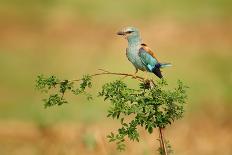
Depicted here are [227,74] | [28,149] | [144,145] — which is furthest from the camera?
[227,74]

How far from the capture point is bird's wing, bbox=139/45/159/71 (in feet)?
11.4

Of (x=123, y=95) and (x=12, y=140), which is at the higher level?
(x=12, y=140)

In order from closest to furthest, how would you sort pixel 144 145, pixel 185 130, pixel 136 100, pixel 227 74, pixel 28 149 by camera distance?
pixel 136 100 < pixel 144 145 < pixel 28 149 < pixel 185 130 < pixel 227 74

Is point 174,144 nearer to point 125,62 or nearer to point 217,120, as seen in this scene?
point 217,120

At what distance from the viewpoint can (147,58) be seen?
348cm

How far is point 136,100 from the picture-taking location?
3.36m

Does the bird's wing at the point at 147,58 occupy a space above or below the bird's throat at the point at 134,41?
below

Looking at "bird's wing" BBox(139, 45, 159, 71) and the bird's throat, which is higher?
the bird's throat

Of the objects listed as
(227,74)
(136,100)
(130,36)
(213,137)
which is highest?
(227,74)

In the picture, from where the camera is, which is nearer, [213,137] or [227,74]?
[213,137]

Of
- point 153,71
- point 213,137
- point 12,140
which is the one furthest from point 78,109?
point 153,71

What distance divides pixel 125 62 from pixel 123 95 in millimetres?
3063

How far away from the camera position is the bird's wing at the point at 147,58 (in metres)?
3.47

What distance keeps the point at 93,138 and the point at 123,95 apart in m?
0.92
